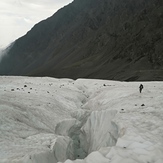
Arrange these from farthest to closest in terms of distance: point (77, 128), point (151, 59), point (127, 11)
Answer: point (127, 11) → point (151, 59) → point (77, 128)

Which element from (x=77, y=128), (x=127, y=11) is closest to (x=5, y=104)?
(x=77, y=128)

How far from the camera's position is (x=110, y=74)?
127625 millimetres

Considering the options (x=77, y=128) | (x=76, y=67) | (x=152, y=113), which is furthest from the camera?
(x=76, y=67)

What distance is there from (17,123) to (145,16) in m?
145

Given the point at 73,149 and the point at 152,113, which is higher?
the point at 152,113

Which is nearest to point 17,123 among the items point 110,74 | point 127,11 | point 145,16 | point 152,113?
point 152,113

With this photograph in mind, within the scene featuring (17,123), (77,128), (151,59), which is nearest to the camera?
(17,123)

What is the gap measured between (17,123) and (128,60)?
4920 inches

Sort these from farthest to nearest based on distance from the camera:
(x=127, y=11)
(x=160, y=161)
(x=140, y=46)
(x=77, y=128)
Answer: (x=127, y=11) < (x=140, y=46) < (x=77, y=128) < (x=160, y=161)

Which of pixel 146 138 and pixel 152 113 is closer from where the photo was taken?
pixel 146 138

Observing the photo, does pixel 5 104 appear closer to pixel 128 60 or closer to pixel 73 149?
pixel 73 149

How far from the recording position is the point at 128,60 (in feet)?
454

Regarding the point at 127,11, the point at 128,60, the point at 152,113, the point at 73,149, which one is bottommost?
the point at 73,149

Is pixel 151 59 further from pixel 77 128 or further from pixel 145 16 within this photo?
pixel 77 128
